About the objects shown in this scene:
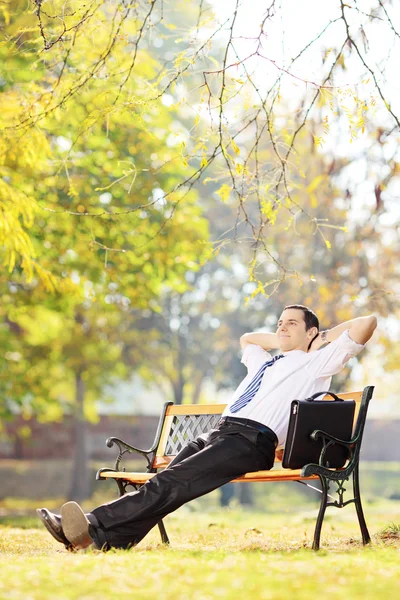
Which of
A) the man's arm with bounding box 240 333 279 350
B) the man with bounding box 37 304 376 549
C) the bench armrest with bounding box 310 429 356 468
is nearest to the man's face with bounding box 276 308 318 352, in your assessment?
the man with bounding box 37 304 376 549

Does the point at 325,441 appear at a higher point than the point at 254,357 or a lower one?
lower

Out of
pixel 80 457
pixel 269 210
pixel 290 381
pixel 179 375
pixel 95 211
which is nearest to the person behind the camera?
pixel 290 381

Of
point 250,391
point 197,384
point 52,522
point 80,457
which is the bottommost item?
Answer: point 80,457

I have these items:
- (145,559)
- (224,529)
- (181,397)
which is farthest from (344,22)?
(181,397)

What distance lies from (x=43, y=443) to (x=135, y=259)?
1682 cm

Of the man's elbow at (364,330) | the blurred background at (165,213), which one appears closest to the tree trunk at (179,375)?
the blurred background at (165,213)

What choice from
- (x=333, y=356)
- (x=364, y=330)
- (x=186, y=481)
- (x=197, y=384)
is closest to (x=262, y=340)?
(x=333, y=356)

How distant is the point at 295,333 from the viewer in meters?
5.37

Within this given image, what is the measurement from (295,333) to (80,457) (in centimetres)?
1839

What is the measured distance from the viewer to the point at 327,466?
5016 mm

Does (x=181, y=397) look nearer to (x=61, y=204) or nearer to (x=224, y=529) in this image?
(x=61, y=204)

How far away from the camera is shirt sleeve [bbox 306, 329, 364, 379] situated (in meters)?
5.01

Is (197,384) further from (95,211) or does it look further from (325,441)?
(325,441)

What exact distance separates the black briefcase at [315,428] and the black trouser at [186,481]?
0.60 ft
